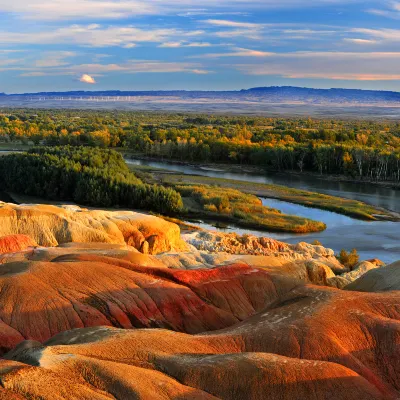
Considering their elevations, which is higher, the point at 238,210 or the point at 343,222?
the point at 238,210

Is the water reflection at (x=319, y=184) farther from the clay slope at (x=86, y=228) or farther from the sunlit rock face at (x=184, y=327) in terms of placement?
the sunlit rock face at (x=184, y=327)

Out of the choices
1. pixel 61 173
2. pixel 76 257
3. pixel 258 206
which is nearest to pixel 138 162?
pixel 61 173

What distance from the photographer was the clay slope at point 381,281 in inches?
1124

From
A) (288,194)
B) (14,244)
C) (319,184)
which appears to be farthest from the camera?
(319,184)

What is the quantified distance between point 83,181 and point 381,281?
4214 centimetres

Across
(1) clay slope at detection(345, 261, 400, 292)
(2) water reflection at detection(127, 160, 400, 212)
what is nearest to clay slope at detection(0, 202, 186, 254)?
(1) clay slope at detection(345, 261, 400, 292)

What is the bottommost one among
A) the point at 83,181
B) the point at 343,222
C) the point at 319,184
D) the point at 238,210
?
the point at 343,222

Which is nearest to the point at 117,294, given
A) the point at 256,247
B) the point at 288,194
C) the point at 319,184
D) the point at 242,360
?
the point at 242,360

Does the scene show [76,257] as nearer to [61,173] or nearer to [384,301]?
[384,301]

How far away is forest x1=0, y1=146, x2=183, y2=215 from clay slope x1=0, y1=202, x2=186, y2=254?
66.7 ft

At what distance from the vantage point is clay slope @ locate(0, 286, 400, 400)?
14.7 meters

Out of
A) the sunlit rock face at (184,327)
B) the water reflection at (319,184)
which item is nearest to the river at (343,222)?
the water reflection at (319,184)

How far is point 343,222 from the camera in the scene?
60312mm

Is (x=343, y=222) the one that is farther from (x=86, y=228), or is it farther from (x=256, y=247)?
(x=86, y=228)
